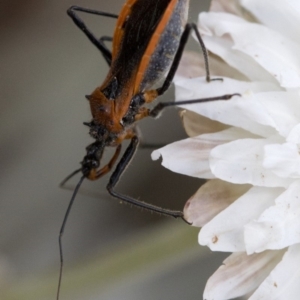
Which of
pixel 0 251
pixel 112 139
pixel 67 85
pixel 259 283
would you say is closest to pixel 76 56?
pixel 67 85

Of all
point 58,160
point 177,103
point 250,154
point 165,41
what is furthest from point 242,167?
point 58,160

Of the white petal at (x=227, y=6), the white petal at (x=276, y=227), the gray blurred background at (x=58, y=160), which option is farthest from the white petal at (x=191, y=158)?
the gray blurred background at (x=58, y=160)

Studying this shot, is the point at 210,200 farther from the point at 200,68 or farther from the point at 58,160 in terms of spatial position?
the point at 58,160

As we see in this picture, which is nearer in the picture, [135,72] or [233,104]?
[233,104]

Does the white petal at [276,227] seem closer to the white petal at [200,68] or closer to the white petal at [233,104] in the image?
the white petal at [233,104]

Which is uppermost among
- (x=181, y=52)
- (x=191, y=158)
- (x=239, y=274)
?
(x=181, y=52)

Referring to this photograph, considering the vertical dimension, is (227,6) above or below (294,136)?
above

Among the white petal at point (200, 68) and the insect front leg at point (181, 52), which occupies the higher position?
the insect front leg at point (181, 52)
